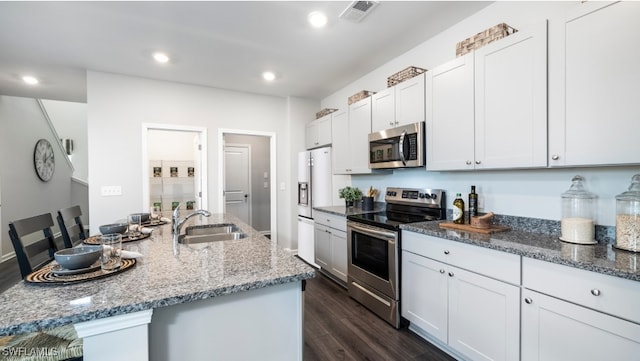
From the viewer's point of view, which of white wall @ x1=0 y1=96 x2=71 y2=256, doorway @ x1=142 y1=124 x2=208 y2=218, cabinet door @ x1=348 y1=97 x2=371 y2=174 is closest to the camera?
cabinet door @ x1=348 y1=97 x2=371 y2=174

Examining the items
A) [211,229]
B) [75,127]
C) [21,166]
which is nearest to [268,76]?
[211,229]

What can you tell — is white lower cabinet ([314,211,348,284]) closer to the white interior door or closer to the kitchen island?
the kitchen island

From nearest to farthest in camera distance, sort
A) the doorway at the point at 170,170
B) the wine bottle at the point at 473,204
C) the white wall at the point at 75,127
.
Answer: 1. the wine bottle at the point at 473,204
2. the doorway at the point at 170,170
3. the white wall at the point at 75,127

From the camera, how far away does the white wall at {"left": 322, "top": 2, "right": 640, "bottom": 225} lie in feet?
5.46

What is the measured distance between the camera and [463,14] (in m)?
2.40

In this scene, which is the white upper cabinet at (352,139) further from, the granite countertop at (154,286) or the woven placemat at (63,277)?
the woven placemat at (63,277)

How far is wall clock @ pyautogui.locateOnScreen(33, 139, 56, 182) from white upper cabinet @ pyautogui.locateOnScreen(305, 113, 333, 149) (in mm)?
4955

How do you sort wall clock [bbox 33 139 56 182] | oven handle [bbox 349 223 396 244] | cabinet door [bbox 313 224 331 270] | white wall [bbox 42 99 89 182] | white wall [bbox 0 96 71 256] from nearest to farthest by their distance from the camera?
1. oven handle [bbox 349 223 396 244]
2. cabinet door [bbox 313 224 331 270]
3. white wall [bbox 0 96 71 256]
4. wall clock [bbox 33 139 56 182]
5. white wall [bbox 42 99 89 182]

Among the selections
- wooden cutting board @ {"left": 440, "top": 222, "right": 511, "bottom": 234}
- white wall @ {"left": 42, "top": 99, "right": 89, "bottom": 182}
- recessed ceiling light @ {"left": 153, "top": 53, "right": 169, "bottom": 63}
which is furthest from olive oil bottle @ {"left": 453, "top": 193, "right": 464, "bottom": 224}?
white wall @ {"left": 42, "top": 99, "right": 89, "bottom": 182}

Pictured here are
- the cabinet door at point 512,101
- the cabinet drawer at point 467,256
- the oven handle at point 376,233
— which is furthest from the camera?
the oven handle at point 376,233

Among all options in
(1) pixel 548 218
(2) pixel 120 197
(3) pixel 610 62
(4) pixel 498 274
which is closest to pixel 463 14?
(3) pixel 610 62

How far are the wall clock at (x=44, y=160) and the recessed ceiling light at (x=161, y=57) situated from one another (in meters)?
3.90

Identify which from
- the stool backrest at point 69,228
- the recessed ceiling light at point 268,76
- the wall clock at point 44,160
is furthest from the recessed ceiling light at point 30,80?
the recessed ceiling light at point 268,76

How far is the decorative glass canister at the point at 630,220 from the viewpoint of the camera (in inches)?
55.0
